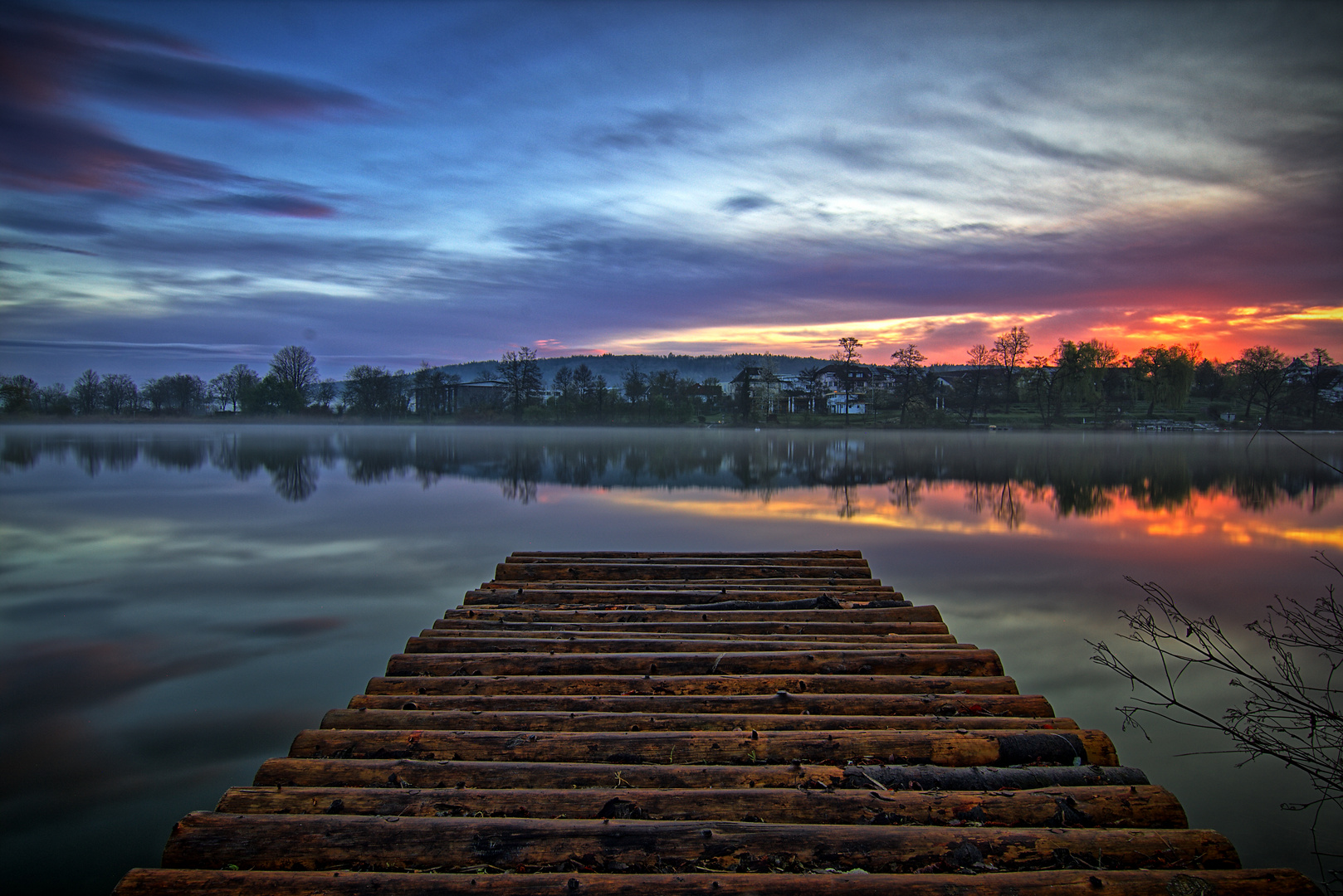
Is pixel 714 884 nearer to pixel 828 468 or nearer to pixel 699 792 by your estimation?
pixel 699 792

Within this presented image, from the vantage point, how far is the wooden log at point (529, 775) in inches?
Result: 138

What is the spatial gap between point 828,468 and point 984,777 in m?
34.3

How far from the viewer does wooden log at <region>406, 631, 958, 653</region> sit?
230 inches

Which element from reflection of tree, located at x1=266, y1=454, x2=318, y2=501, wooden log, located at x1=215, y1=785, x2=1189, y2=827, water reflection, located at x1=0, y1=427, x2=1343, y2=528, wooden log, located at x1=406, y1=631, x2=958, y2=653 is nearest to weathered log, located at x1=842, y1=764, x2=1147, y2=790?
wooden log, located at x1=215, y1=785, x2=1189, y2=827

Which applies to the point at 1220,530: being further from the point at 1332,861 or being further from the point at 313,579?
the point at 313,579

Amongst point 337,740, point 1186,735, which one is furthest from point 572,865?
point 1186,735

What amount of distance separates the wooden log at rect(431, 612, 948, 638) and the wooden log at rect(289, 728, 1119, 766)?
83.3 inches

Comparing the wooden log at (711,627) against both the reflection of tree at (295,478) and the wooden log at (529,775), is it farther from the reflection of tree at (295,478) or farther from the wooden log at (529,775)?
the reflection of tree at (295,478)

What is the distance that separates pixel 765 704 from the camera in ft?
14.8

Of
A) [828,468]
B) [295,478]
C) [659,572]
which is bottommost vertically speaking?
[295,478]

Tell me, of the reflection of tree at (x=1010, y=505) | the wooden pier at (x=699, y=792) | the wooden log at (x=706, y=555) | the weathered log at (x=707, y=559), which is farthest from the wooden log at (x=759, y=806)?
the reflection of tree at (x=1010, y=505)

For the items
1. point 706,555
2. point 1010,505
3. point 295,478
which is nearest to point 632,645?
point 706,555

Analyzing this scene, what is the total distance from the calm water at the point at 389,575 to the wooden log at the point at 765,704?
7.46 ft

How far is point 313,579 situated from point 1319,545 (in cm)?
2184
